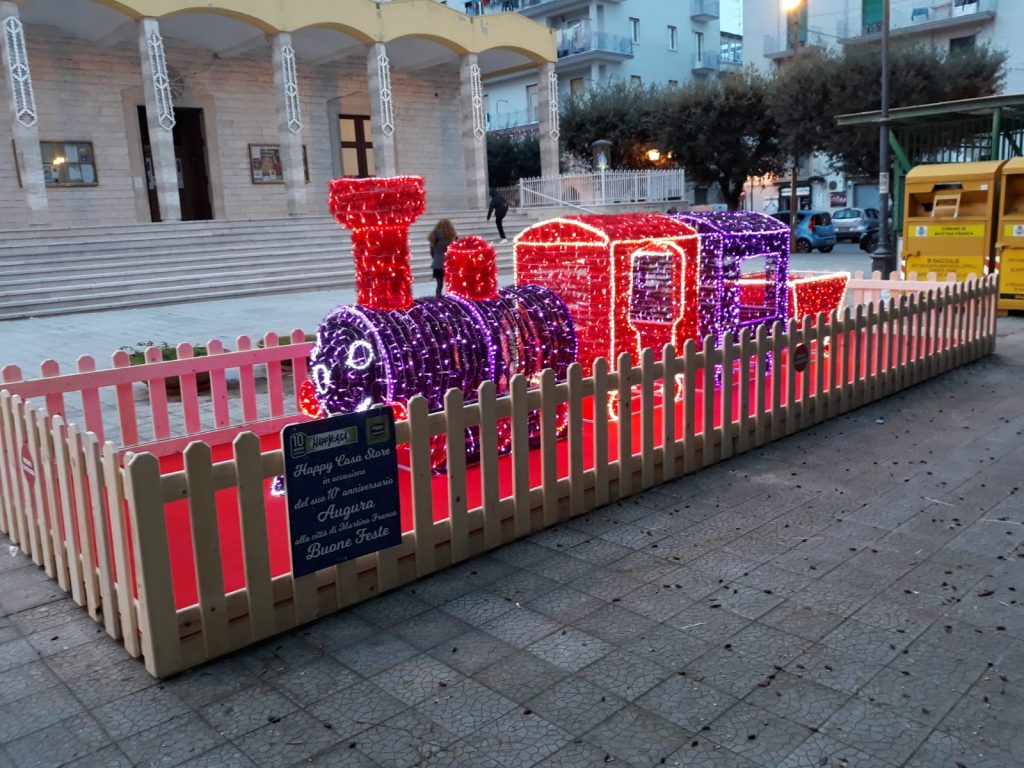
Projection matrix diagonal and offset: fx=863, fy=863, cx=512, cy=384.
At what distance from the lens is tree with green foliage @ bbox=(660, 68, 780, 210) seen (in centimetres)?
3553

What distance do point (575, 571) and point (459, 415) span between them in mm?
947

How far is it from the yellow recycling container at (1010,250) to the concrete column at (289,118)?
18059 mm

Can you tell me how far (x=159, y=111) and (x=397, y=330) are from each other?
1957 cm

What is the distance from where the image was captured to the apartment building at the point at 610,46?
1848 inches

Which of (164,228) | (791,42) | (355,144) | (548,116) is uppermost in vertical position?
(791,42)

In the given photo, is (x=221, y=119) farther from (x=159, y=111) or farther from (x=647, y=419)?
(x=647, y=419)

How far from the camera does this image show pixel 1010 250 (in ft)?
42.1

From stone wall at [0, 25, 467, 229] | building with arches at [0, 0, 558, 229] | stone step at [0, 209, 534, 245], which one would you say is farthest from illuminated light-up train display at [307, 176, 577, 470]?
stone wall at [0, 25, 467, 229]

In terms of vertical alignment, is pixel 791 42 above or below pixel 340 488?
above

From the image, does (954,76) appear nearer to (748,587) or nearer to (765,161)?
(765,161)

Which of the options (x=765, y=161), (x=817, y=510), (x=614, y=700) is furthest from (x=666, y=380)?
(x=765, y=161)

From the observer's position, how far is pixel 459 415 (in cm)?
421

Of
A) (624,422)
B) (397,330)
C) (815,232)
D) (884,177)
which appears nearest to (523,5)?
(815,232)

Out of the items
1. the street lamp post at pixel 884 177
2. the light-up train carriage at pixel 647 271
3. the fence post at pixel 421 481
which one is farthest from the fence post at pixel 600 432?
the street lamp post at pixel 884 177
